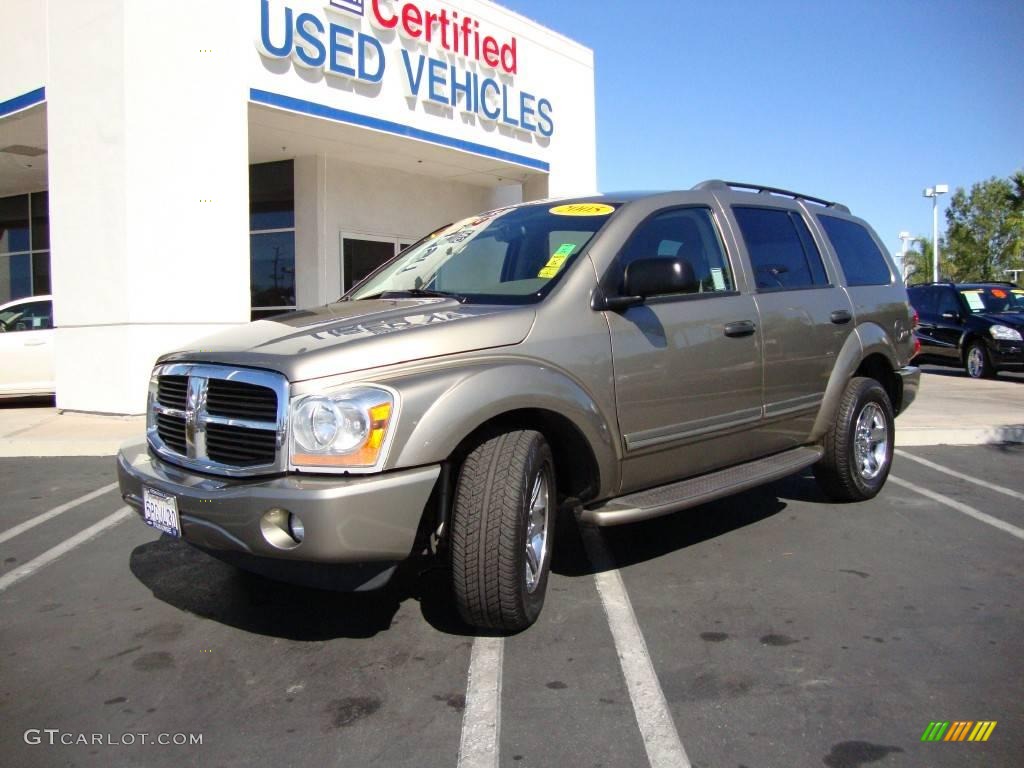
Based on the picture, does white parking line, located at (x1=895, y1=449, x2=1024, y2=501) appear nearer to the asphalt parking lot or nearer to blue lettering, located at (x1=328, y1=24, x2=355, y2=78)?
the asphalt parking lot

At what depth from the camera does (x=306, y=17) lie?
35.8ft

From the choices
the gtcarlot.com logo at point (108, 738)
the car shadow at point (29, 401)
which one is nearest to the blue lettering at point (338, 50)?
the car shadow at point (29, 401)

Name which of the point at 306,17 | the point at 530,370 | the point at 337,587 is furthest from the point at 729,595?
the point at 306,17

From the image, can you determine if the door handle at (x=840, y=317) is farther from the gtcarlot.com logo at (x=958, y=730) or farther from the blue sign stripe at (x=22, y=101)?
the blue sign stripe at (x=22, y=101)

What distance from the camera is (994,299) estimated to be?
1472 cm

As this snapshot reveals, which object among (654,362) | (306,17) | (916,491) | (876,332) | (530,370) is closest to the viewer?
(530,370)

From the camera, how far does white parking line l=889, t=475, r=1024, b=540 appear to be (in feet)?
16.5

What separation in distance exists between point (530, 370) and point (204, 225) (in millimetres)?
7807

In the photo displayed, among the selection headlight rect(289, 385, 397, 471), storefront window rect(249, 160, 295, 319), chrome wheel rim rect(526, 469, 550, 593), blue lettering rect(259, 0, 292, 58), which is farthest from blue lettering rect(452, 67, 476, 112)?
headlight rect(289, 385, 397, 471)

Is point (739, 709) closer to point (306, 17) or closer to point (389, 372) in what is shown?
point (389, 372)

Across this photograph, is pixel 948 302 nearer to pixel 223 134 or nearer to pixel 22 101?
pixel 223 134

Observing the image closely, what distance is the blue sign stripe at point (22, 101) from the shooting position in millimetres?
10688

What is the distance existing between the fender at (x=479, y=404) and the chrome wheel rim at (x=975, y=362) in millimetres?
12919

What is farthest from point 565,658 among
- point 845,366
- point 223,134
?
point 223,134
